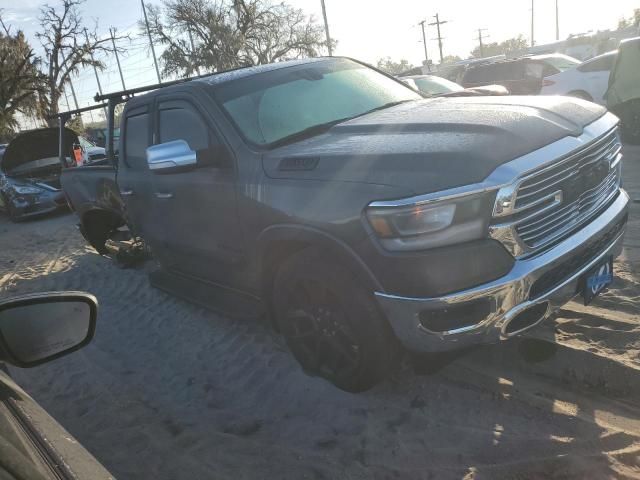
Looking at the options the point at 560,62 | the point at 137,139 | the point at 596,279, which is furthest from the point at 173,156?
the point at 560,62

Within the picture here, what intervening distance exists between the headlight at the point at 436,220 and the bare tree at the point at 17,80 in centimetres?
3792

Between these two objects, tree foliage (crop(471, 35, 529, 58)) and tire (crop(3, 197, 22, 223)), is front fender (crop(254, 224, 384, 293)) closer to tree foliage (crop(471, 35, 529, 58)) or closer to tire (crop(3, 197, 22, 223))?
tire (crop(3, 197, 22, 223))

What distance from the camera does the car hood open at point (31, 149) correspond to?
10.9 metres

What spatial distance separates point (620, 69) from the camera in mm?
8695

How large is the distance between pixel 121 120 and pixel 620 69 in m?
7.90

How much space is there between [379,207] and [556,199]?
0.93 m

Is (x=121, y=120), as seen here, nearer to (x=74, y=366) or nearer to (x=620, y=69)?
(x=74, y=366)

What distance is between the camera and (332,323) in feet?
9.87

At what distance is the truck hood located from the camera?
245cm

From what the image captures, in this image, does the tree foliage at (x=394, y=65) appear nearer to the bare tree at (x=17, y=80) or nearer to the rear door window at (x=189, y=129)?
the bare tree at (x=17, y=80)

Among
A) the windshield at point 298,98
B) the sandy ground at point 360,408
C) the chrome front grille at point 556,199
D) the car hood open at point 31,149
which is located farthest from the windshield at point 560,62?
the chrome front grille at point 556,199

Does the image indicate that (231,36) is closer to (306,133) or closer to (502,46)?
(306,133)

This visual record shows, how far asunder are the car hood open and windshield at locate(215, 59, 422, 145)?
793cm

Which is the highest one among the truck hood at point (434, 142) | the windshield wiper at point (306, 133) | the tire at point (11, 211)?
the windshield wiper at point (306, 133)
